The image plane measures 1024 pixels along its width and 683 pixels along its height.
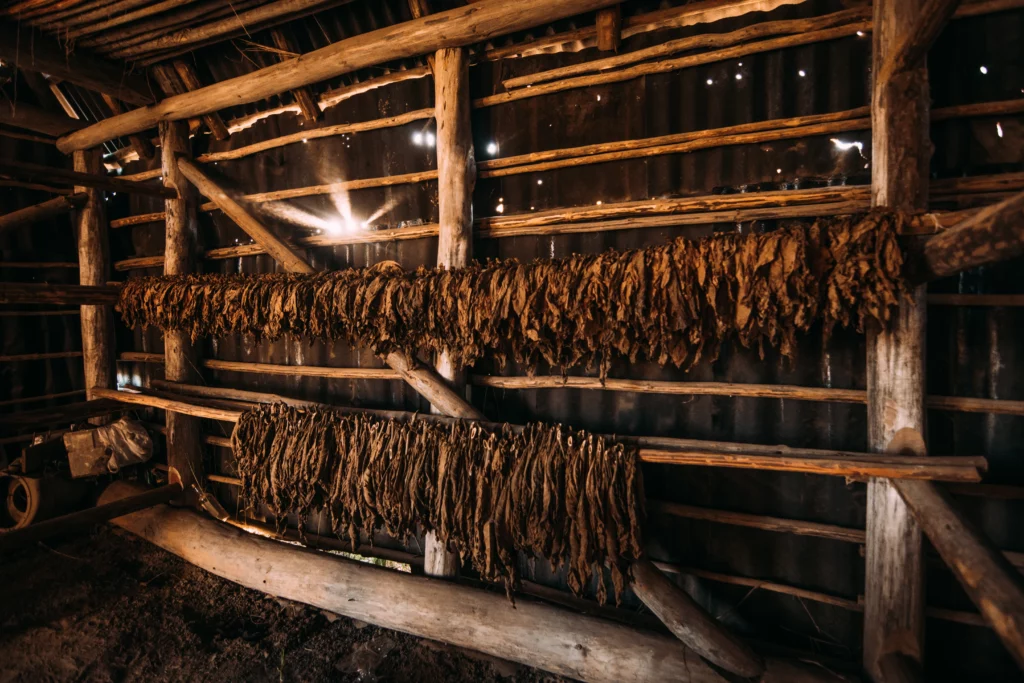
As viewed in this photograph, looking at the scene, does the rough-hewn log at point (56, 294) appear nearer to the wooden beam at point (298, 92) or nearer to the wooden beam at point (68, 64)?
the wooden beam at point (68, 64)

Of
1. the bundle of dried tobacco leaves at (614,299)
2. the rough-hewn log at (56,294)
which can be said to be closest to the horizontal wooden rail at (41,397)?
the rough-hewn log at (56,294)

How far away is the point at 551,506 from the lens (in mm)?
2508

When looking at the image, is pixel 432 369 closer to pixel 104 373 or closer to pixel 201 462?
pixel 201 462

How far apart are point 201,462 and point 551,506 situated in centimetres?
411

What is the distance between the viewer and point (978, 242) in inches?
61.2

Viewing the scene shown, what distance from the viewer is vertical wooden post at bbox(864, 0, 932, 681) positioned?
217cm

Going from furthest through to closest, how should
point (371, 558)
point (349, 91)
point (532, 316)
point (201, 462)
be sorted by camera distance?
point (201, 462) → point (371, 558) → point (349, 91) → point (532, 316)

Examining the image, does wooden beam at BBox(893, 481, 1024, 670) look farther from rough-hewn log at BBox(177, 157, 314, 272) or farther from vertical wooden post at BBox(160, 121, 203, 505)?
vertical wooden post at BBox(160, 121, 203, 505)

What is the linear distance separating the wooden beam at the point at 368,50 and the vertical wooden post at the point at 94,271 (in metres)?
0.97

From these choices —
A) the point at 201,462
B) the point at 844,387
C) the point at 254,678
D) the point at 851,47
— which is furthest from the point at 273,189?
the point at 844,387

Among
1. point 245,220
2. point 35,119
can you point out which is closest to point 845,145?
point 245,220

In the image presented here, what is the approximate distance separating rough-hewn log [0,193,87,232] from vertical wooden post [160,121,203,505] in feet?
3.90

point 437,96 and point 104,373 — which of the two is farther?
point 104,373

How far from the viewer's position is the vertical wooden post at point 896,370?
7.13 feet
